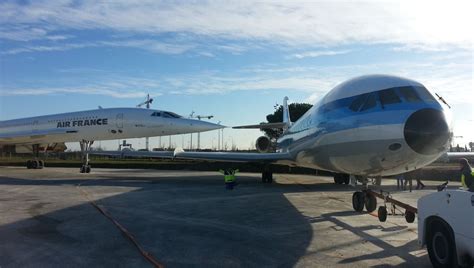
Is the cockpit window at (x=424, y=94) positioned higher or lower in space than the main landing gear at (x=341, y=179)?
higher

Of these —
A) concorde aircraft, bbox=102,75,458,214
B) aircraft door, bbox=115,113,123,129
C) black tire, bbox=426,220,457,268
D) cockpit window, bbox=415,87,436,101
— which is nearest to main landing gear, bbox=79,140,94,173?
aircraft door, bbox=115,113,123,129

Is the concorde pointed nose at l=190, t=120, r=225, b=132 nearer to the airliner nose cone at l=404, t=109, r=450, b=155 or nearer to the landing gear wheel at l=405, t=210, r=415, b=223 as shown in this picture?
the landing gear wheel at l=405, t=210, r=415, b=223

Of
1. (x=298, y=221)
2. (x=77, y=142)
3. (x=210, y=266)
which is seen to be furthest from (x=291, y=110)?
(x=210, y=266)

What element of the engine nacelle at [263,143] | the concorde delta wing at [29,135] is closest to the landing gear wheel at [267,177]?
the engine nacelle at [263,143]

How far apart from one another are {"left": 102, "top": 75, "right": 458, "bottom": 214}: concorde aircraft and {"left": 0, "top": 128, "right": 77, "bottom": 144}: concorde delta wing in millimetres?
24923

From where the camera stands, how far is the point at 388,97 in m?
9.06

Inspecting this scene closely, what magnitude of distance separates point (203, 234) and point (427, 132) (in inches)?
189

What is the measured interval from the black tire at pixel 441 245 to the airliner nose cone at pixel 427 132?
2161 mm

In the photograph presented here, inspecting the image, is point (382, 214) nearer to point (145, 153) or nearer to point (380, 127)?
point (380, 127)

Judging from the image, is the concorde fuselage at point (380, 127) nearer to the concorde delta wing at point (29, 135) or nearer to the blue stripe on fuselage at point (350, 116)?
the blue stripe on fuselage at point (350, 116)

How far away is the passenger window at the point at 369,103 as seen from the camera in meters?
9.32

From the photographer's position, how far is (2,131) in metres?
37.5

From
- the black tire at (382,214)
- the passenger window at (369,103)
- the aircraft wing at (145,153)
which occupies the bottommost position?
the black tire at (382,214)

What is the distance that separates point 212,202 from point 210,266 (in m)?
7.64
